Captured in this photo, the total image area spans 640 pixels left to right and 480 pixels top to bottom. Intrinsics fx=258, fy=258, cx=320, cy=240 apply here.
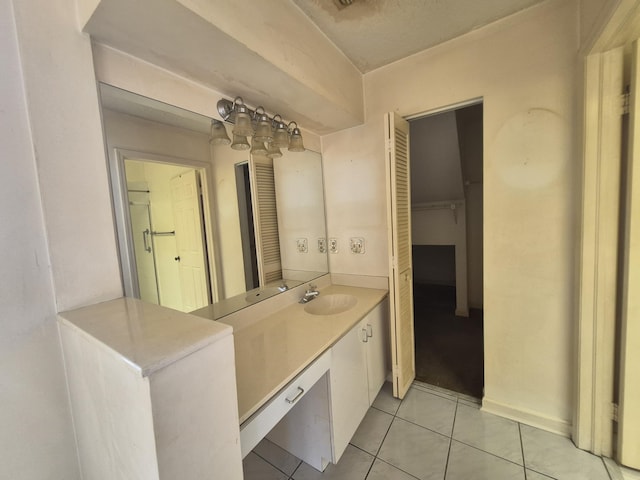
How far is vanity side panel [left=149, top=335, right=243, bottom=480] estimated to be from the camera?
0.48m

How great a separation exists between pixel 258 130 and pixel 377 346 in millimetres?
1550

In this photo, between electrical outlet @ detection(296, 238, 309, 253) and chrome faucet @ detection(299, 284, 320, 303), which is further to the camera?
electrical outlet @ detection(296, 238, 309, 253)

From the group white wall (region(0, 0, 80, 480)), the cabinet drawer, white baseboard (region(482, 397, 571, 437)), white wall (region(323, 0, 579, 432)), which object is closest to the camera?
white wall (region(0, 0, 80, 480))

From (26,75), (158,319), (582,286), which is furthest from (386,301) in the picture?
(26,75)

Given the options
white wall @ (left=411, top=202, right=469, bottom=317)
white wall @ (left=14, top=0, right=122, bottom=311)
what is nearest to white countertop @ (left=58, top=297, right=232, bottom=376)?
white wall @ (left=14, top=0, right=122, bottom=311)

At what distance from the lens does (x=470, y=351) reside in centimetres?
235

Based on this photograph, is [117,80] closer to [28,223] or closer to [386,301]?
[28,223]

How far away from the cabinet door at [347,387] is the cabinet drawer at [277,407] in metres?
0.14

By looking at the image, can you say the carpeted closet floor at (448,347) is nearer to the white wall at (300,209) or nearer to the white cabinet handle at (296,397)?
the white wall at (300,209)

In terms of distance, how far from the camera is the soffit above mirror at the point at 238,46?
2.63 ft

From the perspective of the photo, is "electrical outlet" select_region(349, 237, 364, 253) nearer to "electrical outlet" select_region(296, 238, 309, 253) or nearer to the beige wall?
"electrical outlet" select_region(296, 238, 309, 253)

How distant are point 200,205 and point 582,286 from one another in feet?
6.39

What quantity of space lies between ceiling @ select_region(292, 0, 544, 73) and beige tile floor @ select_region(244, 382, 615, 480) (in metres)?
2.31

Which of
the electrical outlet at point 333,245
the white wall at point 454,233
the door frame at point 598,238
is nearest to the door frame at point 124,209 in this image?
the electrical outlet at point 333,245
